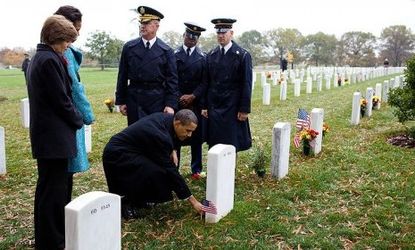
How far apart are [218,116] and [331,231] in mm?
2312

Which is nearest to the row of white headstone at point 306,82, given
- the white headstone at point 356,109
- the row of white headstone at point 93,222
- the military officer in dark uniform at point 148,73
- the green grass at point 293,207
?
the white headstone at point 356,109

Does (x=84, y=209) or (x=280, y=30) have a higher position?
(x=280, y=30)

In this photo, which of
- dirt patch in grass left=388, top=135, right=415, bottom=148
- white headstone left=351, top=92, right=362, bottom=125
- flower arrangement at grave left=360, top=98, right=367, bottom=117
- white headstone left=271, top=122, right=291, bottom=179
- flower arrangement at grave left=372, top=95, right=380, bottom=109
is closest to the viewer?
white headstone left=271, top=122, right=291, bottom=179

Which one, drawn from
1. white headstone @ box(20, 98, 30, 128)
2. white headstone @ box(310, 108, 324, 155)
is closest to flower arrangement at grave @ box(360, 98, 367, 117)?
white headstone @ box(310, 108, 324, 155)

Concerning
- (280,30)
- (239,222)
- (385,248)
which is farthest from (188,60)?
(280,30)

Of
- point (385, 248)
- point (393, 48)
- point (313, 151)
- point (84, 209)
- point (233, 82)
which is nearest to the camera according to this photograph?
point (84, 209)

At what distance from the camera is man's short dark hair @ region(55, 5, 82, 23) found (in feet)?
14.4

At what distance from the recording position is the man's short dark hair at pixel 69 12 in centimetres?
439

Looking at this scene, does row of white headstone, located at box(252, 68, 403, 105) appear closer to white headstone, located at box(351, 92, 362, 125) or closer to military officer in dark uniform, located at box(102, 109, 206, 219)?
white headstone, located at box(351, 92, 362, 125)

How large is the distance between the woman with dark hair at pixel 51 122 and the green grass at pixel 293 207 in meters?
0.59

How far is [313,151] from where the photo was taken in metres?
8.02

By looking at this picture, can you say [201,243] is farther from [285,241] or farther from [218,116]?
→ [218,116]

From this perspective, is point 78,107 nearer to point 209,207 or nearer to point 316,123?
point 209,207

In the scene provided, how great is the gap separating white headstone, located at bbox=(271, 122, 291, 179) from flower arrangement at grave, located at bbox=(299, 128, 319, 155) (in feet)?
4.11
